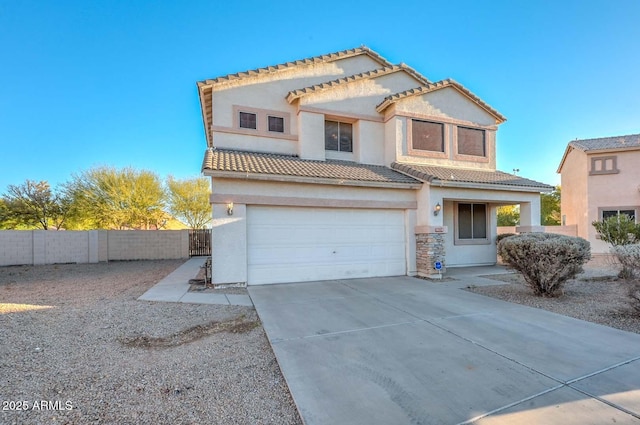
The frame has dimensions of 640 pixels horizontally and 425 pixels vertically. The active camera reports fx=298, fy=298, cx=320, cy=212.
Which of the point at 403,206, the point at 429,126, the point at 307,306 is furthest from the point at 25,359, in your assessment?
the point at 429,126

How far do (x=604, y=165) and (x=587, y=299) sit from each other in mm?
18933

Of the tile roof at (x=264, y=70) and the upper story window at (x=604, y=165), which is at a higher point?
the tile roof at (x=264, y=70)

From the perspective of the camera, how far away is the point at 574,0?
409 inches

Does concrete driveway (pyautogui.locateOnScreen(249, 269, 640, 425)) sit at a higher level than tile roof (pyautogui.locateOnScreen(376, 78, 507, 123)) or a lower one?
lower

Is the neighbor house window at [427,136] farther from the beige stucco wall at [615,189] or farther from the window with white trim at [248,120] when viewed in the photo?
the beige stucco wall at [615,189]

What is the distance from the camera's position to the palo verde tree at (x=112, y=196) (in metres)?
21.6

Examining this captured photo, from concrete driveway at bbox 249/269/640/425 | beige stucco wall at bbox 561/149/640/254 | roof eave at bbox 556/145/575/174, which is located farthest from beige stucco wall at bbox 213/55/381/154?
roof eave at bbox 556/145/575/174

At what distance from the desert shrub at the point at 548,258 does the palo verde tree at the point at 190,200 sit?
23275 mm

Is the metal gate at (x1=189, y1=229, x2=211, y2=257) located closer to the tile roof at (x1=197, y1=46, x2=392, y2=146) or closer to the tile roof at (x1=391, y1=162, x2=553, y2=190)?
the tile roof at (x1=197, y1=46, x2=392, y2=146)

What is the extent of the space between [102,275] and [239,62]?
10.5 meters

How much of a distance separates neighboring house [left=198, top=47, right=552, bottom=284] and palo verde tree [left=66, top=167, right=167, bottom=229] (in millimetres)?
13093

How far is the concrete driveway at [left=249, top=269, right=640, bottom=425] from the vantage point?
2916 millimetres

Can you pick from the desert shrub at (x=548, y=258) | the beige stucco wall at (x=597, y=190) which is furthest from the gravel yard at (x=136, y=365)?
the beige stucco wall at (x=597, y=190)

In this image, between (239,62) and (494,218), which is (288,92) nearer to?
(239,62)
